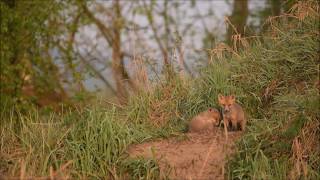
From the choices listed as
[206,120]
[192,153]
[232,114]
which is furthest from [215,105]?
[192,153]

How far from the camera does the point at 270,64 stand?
928cm

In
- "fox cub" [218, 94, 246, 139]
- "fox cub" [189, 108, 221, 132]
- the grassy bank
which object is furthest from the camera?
"fox cub" [189, 108, 221, 132]

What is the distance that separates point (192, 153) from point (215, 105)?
1.16 m

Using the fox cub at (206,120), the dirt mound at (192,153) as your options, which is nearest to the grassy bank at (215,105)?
the dirt mound at (192,153)

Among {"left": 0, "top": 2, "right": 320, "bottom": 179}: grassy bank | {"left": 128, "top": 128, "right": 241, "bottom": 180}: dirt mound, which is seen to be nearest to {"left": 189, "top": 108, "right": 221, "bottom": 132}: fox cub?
{"left": 128, "top": 128, "right": 241, "bottom": 180}: dirt mound

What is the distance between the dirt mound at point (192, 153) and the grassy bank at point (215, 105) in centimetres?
12

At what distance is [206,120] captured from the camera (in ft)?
28.2

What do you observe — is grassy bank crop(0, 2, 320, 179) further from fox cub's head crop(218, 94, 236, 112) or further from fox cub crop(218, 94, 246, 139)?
fox cub's head crop(218, 94, 236, 112)

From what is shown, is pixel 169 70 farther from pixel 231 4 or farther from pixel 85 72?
pixel 231 4

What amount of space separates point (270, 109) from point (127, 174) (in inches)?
72.8

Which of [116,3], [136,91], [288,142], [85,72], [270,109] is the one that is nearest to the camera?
[288,142]

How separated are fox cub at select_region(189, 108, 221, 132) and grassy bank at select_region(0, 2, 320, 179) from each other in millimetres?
231

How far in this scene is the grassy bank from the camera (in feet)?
25.8

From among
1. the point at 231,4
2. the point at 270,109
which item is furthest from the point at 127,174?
the point at 231,4
